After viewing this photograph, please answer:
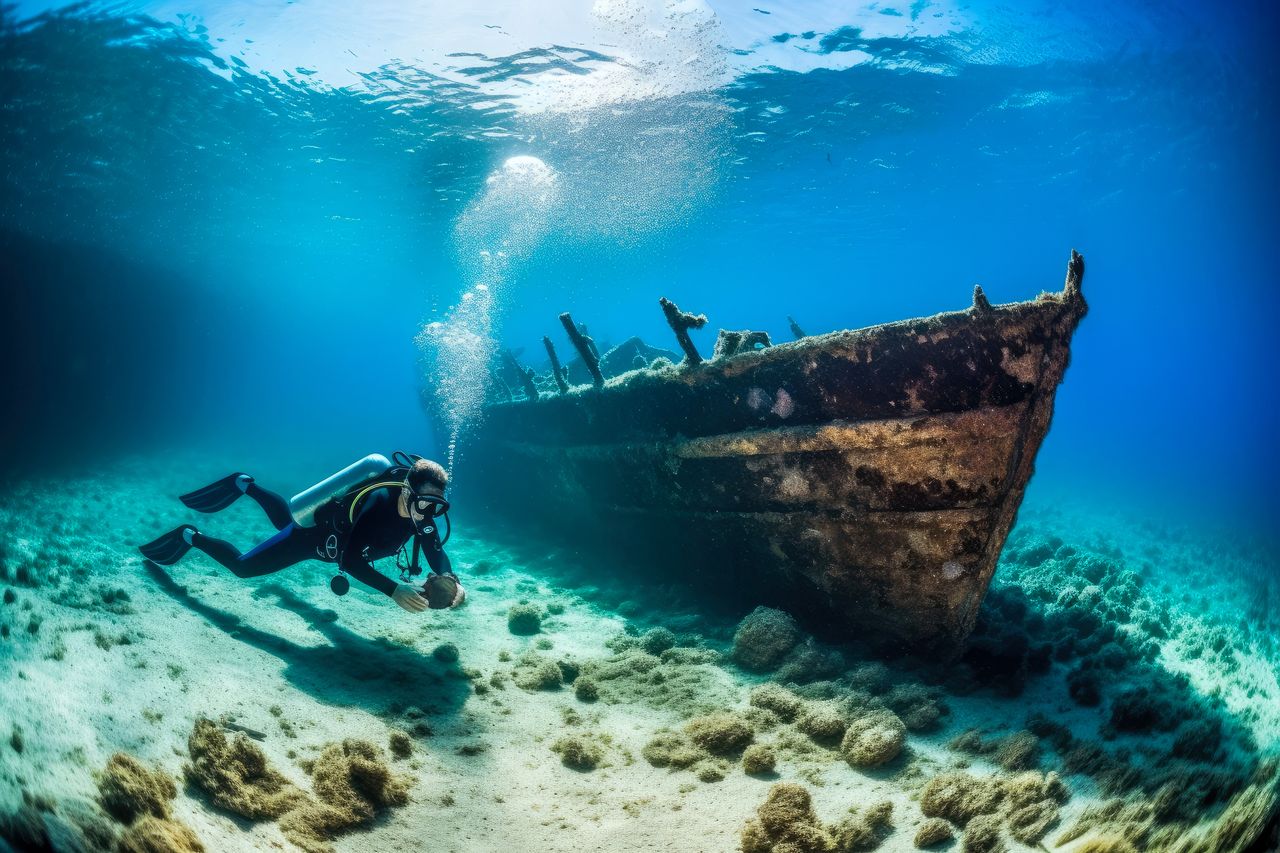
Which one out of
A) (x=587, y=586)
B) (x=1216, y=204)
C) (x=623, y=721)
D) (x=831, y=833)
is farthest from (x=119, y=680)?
(x=1216, y=204)

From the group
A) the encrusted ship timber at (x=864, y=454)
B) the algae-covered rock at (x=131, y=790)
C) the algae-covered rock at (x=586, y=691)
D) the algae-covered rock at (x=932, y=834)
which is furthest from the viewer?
the algae-covered rock at (x=586, y=691)

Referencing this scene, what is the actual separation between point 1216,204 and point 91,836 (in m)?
54.0

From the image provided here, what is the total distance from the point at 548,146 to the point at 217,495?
56.7 ft

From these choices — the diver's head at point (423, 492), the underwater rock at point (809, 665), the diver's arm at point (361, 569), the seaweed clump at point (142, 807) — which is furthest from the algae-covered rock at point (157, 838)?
the underwater rock at point (809, 665)

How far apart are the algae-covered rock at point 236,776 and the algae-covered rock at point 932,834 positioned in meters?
3.20

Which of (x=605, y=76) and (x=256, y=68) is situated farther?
(x=605, y=76)

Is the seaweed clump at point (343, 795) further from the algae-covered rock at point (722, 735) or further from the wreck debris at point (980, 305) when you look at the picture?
the wreck debris at point (980, 305)

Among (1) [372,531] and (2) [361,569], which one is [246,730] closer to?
(2) [361,569]

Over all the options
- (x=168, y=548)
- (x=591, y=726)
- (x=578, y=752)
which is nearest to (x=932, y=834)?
(x=578, y=752)

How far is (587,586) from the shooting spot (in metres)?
8.62

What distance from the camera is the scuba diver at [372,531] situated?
5168mm

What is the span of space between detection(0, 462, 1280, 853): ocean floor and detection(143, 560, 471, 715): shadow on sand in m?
0.03

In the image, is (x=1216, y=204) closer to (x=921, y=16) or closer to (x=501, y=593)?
(x=921, y=16)

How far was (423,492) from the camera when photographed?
526cm
